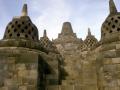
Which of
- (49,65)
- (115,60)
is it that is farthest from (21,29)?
(115,60)

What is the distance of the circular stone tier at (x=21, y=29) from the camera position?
33.4ft

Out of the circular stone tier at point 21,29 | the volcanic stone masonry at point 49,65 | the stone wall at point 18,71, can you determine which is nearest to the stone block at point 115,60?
the volcanic stone masonry at point 49,65

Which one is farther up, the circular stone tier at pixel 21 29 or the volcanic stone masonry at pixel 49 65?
the circular stone tier at pixel 21 29

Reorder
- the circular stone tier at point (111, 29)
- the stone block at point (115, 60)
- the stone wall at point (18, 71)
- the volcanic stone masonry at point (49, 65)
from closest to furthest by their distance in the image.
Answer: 1. the stone wall at point (18, 71)
2. the volcanic stone masonry at point (49, 65)
3. the stone block at point (115, 60)
4. the circular stone tier at point (111, 29)

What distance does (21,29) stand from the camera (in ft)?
33.9

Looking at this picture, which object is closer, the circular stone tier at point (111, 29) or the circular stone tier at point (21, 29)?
the circular stone tier at point (111, 29)

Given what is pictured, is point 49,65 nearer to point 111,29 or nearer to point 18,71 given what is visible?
point 18,71

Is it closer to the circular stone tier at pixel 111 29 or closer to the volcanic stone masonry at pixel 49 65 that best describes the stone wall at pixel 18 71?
the volcanic stone masonry at pixel 49 65

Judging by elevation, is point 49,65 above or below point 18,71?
above

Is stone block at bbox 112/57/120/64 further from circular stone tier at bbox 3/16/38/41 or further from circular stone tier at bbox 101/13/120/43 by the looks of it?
circular stone tier at bbox 3/16/38/41

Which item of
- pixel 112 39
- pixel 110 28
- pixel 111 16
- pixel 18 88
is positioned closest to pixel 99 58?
pixel 112 39

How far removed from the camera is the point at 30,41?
393 inches

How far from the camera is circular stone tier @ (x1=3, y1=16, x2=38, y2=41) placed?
33.4 feet

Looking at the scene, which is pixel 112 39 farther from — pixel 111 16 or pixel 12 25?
pixel 12 25
